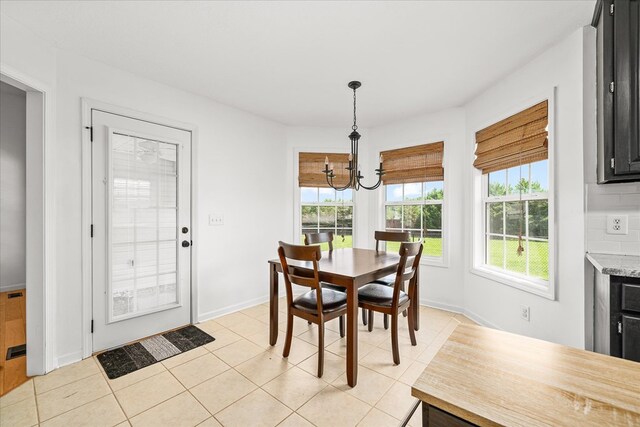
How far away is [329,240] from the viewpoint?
3.37 meters

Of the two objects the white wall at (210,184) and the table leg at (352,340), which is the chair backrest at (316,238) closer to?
the white wall at (210,184)

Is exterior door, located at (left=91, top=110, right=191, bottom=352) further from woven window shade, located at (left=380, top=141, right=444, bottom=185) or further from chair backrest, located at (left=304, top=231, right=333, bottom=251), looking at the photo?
woven window shade, located at (left=380, top=141, right=444, bottom=185)

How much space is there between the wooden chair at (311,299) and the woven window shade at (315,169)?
2.02m

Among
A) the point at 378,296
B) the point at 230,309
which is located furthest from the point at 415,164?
the point at 230,309

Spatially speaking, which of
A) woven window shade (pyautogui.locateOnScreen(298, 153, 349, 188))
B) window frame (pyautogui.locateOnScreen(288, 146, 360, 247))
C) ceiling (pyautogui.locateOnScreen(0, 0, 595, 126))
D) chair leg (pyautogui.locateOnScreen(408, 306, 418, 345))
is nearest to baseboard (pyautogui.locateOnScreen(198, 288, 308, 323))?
window frame (pyautogui.locateOnScreen(288, 146, 360, 247))

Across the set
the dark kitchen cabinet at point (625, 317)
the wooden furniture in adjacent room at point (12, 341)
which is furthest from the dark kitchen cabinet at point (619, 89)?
the wooden furniture in adjacent room at point (12, 341)

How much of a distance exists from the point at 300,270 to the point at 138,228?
1.69m

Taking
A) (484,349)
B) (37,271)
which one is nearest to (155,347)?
(37,271)

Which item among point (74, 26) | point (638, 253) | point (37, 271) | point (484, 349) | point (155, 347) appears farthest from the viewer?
point (155, 347)

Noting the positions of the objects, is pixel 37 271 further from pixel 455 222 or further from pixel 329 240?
pixel 455 222

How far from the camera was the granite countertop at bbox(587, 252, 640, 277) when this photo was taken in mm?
1486

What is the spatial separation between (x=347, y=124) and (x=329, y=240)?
5.86 feet

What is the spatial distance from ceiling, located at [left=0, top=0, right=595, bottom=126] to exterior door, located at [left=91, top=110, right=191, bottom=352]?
2.10ft

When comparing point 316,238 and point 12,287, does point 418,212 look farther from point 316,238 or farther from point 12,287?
point 12,287
